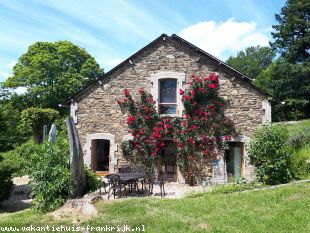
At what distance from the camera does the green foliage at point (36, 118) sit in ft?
67.3

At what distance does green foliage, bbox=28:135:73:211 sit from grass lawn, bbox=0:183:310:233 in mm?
409

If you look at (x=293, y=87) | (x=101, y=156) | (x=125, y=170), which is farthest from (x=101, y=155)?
(x=293, y=87)

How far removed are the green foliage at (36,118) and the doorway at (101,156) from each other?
30.7 ft

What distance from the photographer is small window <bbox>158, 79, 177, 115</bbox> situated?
40.7ft

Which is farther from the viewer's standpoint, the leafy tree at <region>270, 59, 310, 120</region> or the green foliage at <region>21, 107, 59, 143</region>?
the leafy tree at <region>270, 59, 310, 120</region>

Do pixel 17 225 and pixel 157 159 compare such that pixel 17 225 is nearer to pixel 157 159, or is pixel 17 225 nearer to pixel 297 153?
pixel 157 159

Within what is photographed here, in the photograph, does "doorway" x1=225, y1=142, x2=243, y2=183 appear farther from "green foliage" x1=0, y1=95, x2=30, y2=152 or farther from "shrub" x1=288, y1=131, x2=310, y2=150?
"green foliage" x1=0, y1=95, x2=30, y2=152

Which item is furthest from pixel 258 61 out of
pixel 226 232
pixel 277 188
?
pixel 226 232

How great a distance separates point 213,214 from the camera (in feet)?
21.4

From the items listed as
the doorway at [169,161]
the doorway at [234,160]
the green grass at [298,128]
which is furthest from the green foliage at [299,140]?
the doorway at [169,161]

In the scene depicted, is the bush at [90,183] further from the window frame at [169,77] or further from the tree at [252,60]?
the tree at [252,60]

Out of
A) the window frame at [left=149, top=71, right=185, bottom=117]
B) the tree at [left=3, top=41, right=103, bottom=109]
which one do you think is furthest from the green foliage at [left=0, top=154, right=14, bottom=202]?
the tree at [left=3, top=41, right=103, bottom=109]

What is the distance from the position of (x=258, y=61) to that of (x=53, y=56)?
3480cm

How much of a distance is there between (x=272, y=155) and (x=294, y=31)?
18679 mm
